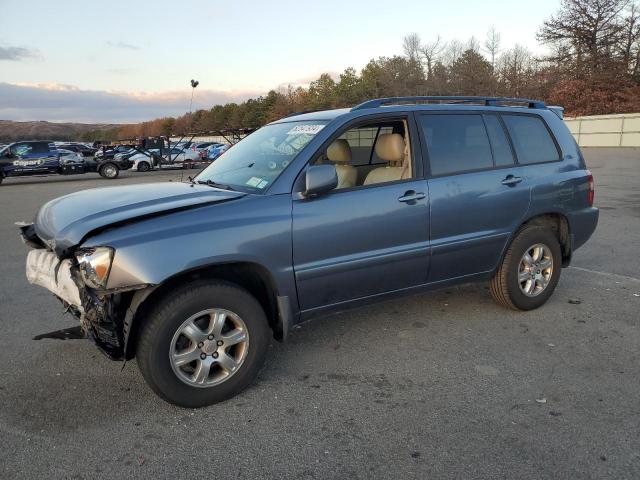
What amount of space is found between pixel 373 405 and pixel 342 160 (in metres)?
2.02

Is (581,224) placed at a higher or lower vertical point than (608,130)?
lower

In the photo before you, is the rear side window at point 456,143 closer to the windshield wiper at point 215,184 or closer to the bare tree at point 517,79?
the windshield wiper at point 215,184

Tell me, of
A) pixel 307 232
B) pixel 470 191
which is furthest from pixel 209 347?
pixel 470 191

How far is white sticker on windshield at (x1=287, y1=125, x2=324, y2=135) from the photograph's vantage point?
3.79 metres

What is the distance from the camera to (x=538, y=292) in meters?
4.74

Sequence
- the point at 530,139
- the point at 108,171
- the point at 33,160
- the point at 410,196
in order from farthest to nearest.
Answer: the point at 108,171 < the point at 33,160 < the point at 530,139 < the point at 410,196

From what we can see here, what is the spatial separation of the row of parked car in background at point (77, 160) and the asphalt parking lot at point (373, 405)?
58.0 ft

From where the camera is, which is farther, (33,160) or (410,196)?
(33,160)

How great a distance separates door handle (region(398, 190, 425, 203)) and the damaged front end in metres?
1.91

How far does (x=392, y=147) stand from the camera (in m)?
4.19

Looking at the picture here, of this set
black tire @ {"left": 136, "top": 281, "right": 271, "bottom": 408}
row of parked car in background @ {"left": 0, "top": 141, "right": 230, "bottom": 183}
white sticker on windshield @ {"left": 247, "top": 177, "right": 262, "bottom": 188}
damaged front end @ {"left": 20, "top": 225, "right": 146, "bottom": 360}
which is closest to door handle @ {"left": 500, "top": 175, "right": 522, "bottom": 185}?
white sticker on windshield @ {"left": 247, "top": 177, "right": 262, "bottom": 188}

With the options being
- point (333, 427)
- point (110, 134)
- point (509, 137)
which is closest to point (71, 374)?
point (333, 427)

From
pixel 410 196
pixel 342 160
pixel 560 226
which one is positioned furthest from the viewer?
pixel 560 226

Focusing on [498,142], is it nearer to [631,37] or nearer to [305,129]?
[305,129]
